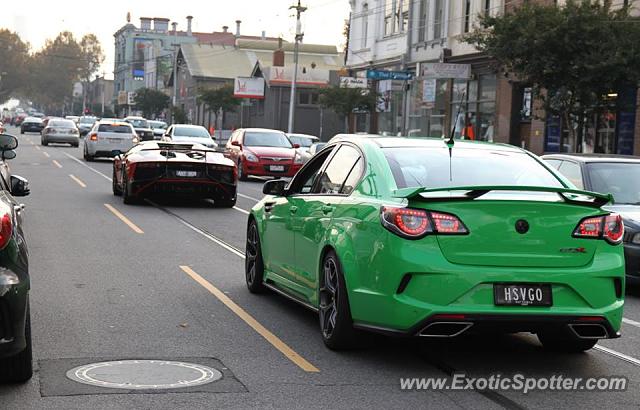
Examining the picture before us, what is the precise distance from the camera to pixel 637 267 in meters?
11.5

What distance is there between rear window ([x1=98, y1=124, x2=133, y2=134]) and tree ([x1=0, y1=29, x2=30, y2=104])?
140337 millimetres

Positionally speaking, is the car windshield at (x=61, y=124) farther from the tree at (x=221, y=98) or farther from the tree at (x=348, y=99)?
the tree at (x=221, y=98)

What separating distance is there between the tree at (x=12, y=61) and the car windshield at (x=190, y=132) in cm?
14234

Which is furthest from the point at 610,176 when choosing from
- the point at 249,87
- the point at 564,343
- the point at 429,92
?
the point at 249,87

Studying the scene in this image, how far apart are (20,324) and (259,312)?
11.6 ft

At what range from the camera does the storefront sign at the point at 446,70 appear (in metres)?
40.5

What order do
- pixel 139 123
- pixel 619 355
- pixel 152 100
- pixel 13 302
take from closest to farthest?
pixel 13 302 → pixel 619 355 → pixel 139 123 → pixel 152 100

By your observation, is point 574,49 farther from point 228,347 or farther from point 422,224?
point 422,224

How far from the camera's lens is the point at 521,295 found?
690cm

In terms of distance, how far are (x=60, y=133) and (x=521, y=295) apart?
165 feet

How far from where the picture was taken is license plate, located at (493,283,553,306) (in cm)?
687

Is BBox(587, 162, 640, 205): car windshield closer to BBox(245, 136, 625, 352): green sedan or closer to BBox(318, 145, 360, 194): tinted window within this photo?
BBox(318, 145, 360, 194): tinted window

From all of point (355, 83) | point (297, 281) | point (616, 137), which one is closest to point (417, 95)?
point (355, 83)

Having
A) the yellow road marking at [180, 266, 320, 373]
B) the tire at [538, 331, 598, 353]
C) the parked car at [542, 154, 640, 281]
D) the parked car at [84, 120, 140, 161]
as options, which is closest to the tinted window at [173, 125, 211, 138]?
the parked car at [84, 120, 140, 161]
